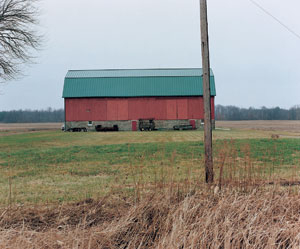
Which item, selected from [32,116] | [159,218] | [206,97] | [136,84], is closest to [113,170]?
[206,97]

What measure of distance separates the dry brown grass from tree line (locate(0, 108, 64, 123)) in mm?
143755

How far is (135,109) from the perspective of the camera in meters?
43.8

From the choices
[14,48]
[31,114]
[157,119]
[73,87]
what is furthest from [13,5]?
[31,114]

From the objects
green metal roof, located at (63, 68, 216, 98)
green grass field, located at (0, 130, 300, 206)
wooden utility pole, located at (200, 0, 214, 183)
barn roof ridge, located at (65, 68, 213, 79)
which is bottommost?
green grass field, located at (0, 130, 300, 206)

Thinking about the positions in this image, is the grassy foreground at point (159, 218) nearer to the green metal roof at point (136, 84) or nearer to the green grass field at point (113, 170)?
the green grass field at point (113, 170)

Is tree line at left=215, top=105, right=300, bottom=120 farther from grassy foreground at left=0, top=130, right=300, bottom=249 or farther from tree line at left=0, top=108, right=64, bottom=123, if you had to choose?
grassy foreground at left=0, top=130, right=300, bottom=249

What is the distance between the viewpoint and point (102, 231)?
5535 mm

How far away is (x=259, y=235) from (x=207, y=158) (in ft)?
10.6

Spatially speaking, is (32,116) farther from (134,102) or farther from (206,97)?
(206,97)

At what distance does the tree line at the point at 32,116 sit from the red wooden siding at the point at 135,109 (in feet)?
348

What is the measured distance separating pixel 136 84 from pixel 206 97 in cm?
3757

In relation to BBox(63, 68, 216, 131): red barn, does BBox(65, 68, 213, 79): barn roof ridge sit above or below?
above

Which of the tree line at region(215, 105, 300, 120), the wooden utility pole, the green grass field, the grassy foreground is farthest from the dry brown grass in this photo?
the tree line at region(215, 105, 300, 120)

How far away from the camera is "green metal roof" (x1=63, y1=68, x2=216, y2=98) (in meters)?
44.3
